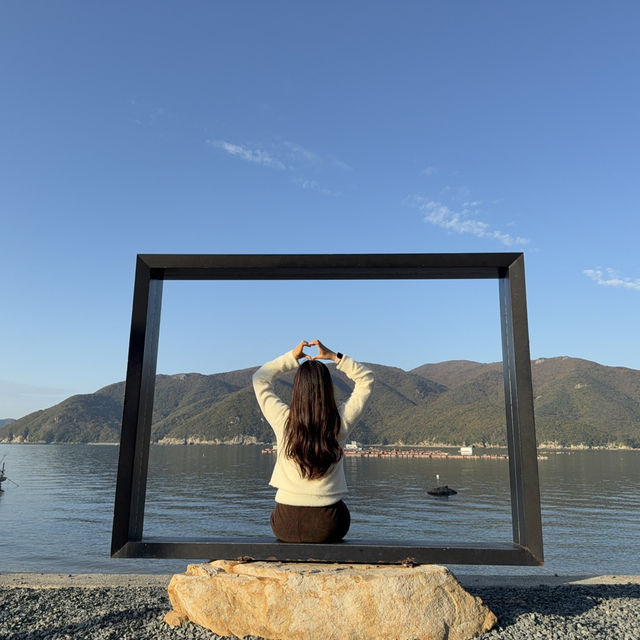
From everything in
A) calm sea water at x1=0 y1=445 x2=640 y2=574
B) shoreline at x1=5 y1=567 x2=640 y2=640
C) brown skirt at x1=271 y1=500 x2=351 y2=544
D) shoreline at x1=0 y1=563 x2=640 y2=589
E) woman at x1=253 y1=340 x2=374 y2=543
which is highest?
woman at x1=253 y1=340 x2=374 y2=543

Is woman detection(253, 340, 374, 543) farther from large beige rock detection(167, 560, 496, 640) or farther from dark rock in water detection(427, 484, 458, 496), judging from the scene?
dark rock in water detection(427, 484, 458, 496)

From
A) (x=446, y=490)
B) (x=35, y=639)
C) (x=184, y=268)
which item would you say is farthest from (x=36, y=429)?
(x=446, y=490)

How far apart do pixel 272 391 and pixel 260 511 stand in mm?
24611

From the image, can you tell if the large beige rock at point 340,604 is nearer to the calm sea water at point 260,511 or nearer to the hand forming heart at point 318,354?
the calm sea water at point 260,511

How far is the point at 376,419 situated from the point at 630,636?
2.73 metres

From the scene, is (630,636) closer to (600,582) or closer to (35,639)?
(600,582)

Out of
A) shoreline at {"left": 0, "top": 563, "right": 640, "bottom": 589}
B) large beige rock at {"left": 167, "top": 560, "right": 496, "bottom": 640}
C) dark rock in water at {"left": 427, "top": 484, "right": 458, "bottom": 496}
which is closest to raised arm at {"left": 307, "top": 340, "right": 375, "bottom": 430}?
large beige rock at {"left": 167, "top": 560, "right": 496, "bottom": 640}

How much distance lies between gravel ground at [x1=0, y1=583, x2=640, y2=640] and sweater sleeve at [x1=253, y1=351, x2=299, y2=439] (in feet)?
5.07

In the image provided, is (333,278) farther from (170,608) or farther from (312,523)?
(170,608)

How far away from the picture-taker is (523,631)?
3.61 m

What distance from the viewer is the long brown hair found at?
352 cm

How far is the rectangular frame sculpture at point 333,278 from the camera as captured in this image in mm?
3568

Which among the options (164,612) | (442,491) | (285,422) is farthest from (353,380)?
(442,491)

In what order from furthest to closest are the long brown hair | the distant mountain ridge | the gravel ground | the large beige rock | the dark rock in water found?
the dark rock in water < the distant mountain ridge < the gravel ground < the long brown hair < the large beige rock
